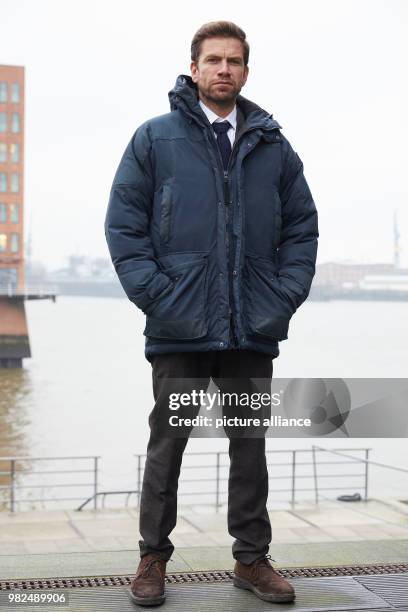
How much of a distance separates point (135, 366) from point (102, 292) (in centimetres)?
12431

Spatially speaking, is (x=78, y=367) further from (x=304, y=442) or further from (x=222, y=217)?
(x=222, y=217)

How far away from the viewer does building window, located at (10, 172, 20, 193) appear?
3086 inches

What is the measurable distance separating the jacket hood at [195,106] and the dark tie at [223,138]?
0.09m

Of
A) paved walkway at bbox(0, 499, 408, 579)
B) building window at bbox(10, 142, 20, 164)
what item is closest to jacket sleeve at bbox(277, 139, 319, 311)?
paved walkway at bbox(0, 499, 408, 579)

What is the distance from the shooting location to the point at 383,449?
3278cm

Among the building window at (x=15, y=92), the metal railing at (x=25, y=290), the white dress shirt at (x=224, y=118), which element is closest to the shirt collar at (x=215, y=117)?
the white dress shirt at (x=224, y=118)

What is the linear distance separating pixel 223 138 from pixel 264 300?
2.14 feet

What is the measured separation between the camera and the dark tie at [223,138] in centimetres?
366

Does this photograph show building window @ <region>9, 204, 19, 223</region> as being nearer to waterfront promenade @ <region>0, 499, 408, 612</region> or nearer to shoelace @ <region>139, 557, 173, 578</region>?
waterfront promenade @ <region>0, 499, 408, 612</region>

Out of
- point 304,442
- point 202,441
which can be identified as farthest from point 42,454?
point 304,442

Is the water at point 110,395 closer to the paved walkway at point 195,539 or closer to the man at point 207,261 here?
the paved walkway at point 195,539

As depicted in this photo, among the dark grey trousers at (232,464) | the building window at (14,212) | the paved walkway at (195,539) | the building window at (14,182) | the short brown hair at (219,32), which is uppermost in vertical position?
the building window at (14,182)

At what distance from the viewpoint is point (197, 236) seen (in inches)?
139

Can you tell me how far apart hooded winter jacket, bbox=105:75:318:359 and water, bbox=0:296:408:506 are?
19.2 m
